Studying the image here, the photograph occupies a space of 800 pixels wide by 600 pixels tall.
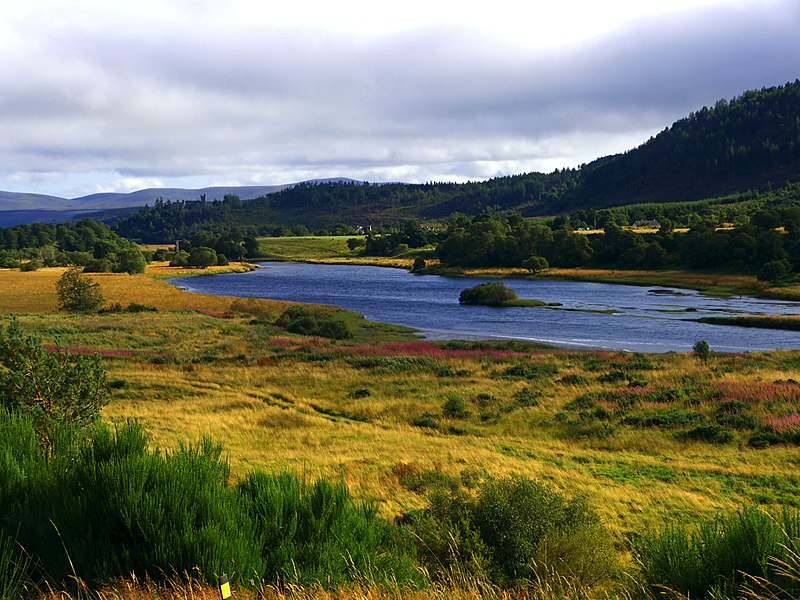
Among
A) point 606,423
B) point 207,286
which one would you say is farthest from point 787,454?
point 207,286

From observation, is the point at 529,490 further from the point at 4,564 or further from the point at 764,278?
the point at 764,278

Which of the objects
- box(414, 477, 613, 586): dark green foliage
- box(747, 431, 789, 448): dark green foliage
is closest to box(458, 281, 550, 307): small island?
box(747, 431, 789, 448): dark green foliage

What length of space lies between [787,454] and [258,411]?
21.5 meters

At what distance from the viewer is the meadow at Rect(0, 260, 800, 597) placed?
18.8 m

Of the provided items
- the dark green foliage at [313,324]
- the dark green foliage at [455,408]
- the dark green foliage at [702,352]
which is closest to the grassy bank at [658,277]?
the dark green foliage at [702,352]

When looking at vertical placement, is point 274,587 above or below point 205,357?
above

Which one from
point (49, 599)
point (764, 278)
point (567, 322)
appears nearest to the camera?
point (49, 599)

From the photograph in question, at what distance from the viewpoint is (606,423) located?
2802cm

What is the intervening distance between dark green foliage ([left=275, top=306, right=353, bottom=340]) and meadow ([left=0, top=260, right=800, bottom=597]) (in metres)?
5.06

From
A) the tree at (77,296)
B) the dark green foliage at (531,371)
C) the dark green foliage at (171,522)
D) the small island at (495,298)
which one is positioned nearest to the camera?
the dark green foliage at (171,522)

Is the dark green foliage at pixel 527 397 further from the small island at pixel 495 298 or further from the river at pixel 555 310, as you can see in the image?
the small island at pixel 495 298

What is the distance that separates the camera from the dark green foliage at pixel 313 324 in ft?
203

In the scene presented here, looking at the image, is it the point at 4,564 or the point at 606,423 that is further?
the point at 606,423

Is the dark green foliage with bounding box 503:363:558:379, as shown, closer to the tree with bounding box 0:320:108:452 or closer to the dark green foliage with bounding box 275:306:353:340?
the dark green foliage with bounding box 275:306:353:340
